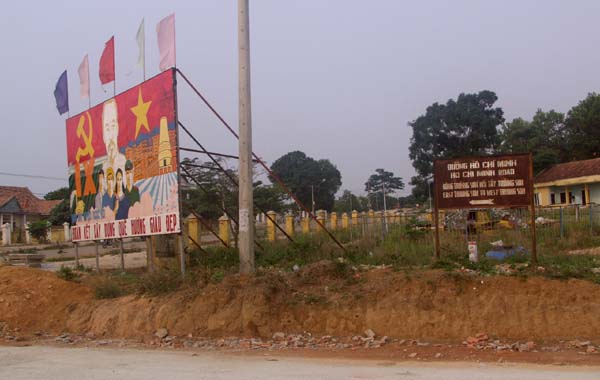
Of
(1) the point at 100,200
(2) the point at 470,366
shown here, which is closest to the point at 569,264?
(2) the point at 470,366

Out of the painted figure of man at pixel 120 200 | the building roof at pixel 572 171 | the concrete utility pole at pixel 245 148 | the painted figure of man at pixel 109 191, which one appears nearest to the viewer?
the concrete utility pole at pixel 245 148

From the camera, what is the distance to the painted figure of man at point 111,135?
15836mm

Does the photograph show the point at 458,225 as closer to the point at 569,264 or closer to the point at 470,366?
the point at 569,264

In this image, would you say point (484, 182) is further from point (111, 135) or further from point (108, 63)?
point (108, 63)

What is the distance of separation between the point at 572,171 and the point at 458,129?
9.36 m

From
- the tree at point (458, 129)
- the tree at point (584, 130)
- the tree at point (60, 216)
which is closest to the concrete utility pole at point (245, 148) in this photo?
the tree at point (458, 129)

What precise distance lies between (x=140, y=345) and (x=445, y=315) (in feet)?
17.9

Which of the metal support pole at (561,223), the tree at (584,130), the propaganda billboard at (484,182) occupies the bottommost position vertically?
the metal support pole at (561,223)

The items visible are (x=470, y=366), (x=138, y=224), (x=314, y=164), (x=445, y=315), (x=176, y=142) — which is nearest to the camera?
(x=470, y=366)

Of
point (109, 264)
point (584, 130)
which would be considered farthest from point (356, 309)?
point (584, 130)

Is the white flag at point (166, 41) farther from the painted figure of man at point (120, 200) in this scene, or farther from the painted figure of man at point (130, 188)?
the painted figure of man at point (120, 200)

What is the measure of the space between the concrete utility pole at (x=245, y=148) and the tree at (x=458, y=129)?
110 feet

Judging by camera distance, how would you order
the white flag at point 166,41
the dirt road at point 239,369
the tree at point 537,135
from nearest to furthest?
the dirt road at point 239,369, the white flag at point 166,41, the tree at point 537,135

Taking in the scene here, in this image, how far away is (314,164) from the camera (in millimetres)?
77938
